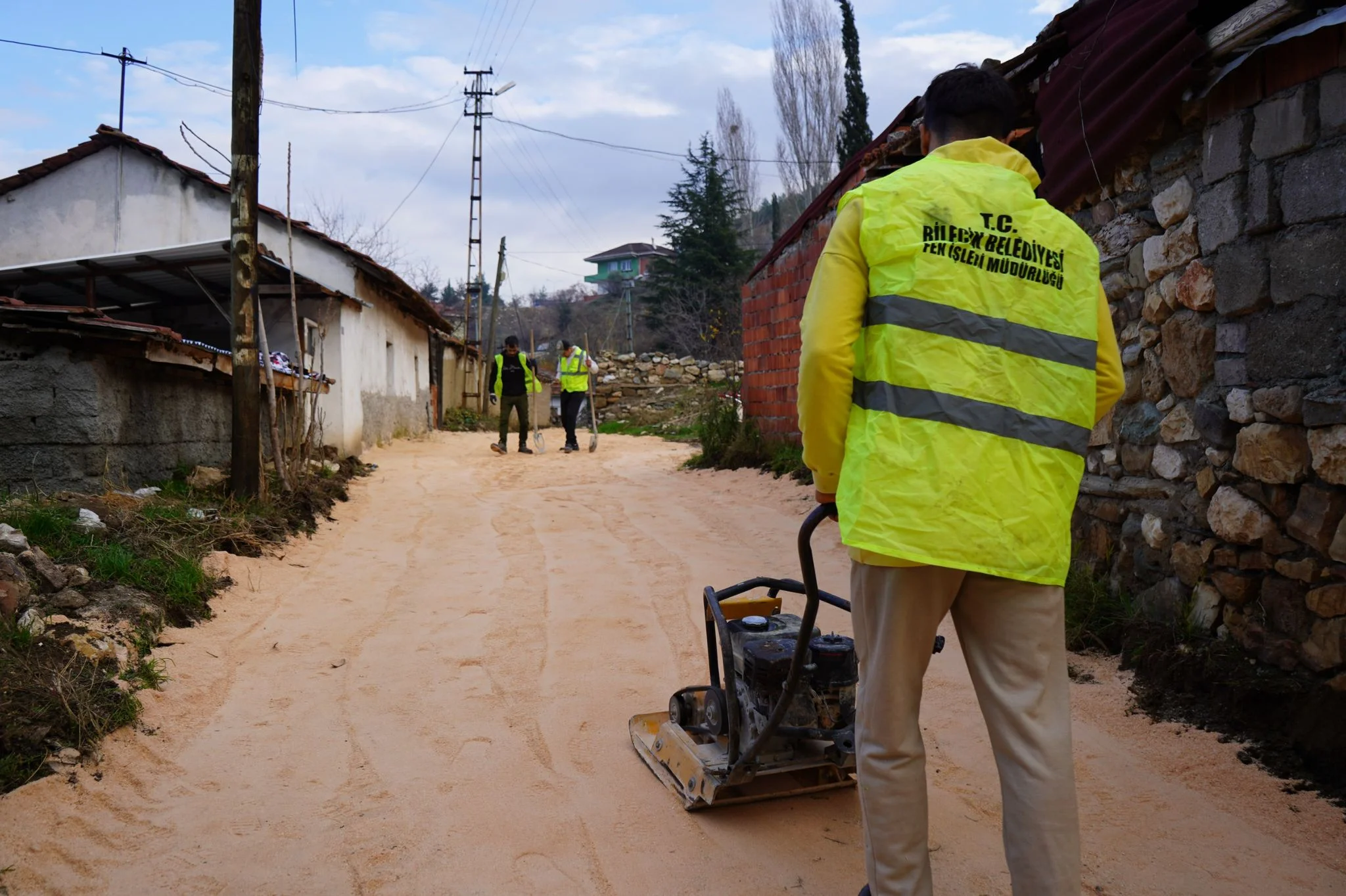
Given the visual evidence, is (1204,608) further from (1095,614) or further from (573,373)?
(573,373)

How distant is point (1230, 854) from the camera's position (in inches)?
108

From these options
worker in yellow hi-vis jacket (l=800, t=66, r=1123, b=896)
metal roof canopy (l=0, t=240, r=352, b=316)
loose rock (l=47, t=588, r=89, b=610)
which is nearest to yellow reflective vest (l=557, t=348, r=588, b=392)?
metal roof canopy (l=0, t=240, r=352, b=316)

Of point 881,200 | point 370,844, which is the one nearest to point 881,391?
point 881,200

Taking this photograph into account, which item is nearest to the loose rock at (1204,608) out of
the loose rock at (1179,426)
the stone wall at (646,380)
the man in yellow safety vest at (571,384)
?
the loose rock at (1179,426)

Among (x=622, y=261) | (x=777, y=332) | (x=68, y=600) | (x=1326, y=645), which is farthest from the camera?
(x=622, y=261)

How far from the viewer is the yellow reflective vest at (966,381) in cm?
203

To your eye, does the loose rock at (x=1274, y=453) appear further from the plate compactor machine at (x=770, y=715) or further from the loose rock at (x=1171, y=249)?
the plate compactor machine at (x=770, y=715)

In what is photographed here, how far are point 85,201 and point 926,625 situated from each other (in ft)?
51.1

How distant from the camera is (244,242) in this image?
767 centimetres

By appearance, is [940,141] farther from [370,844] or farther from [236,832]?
[236,832]

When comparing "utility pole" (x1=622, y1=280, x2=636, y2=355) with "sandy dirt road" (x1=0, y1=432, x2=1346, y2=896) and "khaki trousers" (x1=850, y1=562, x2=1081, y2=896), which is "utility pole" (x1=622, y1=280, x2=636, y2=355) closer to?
"sandy dirt road" (x1=0, y1=432, x2=1346, y2=896)

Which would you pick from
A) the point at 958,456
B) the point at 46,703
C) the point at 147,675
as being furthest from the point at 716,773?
the point at 147,675

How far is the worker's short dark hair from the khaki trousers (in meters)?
1.12

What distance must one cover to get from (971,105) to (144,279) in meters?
11.7
